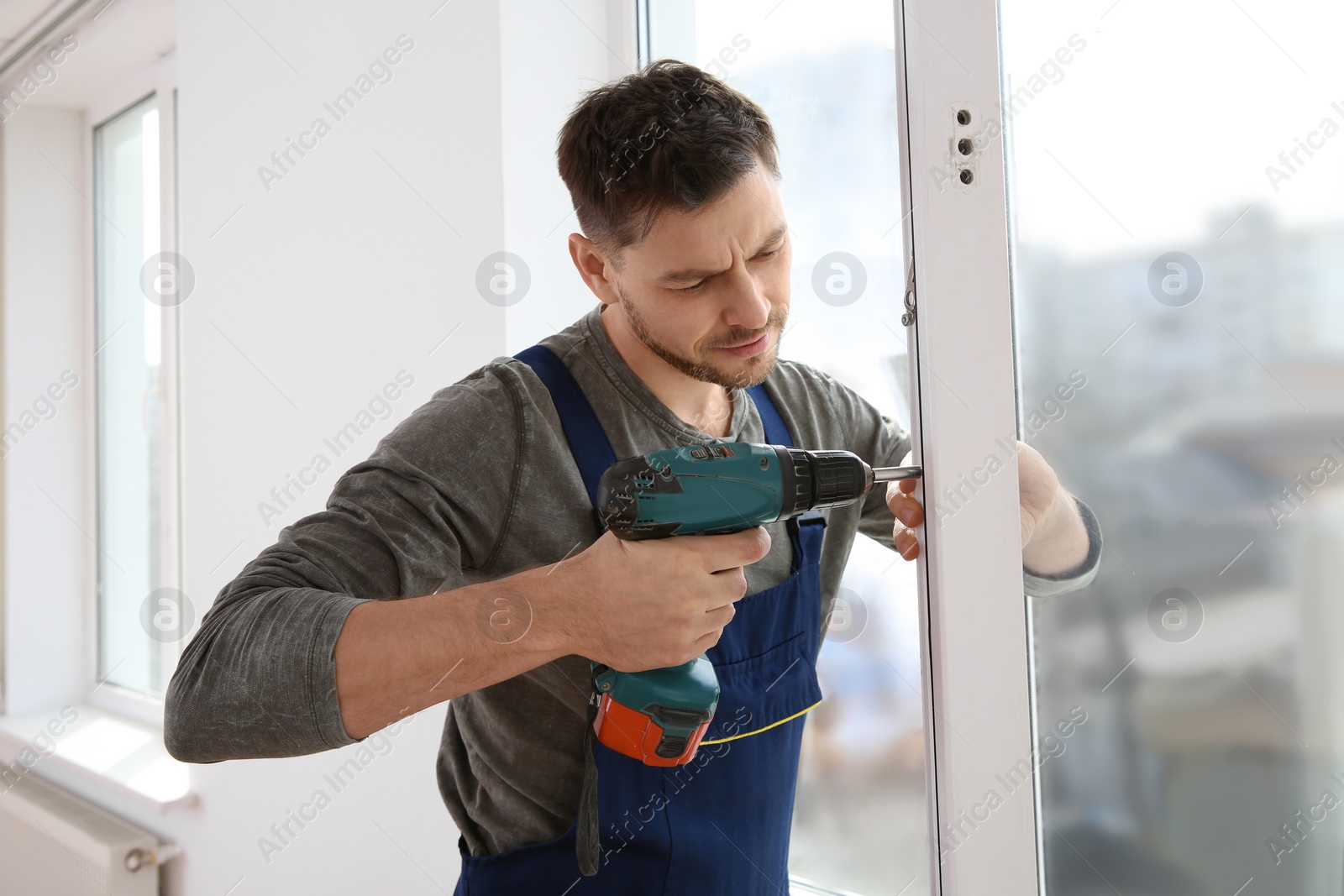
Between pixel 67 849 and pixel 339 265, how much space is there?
1.86 meters

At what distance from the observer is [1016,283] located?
85 centimetres

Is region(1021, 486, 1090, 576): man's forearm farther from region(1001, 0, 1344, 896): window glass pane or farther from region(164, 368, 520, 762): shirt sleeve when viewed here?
region(164, 368, 520, 762): shirt sleeve

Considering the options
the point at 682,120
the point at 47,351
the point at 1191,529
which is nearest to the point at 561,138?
the point at 682,120

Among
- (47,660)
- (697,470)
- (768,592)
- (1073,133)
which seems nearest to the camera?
(697,470)

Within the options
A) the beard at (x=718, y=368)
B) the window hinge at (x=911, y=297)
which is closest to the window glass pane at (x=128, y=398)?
the beard at (x=718, y=368)

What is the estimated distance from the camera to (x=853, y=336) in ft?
4.17

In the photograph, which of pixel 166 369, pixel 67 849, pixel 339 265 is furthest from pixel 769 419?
pixel 67 849

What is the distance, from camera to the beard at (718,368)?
0.94 m

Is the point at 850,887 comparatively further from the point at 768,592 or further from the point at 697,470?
the point at 697,470

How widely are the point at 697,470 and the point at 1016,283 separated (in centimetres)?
39

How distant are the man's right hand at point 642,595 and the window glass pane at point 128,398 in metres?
2.47

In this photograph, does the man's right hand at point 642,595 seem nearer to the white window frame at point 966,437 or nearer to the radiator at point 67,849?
the white window frame at point 966,437

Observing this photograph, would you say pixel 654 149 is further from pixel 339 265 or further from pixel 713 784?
pixel 339 265

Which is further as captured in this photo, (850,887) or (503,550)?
(850,887)
